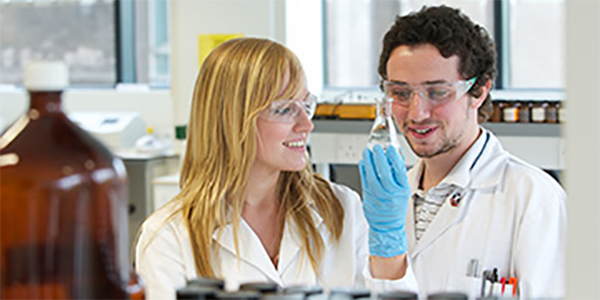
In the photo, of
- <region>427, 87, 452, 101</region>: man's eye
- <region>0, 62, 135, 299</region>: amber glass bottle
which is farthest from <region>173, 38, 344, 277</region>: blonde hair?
<region>0, 62, 135, 299</region>: amber glass bottle

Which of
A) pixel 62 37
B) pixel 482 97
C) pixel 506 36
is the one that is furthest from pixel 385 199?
pixel 62 37

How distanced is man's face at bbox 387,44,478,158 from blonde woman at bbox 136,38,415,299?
0.28 m

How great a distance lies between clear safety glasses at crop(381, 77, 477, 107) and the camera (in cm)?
218

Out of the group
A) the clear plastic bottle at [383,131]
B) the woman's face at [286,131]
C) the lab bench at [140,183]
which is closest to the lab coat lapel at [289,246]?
the woman's face at [286,131]

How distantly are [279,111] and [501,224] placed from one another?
2.05 ft

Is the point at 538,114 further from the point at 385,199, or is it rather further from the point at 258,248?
the point at 258,248

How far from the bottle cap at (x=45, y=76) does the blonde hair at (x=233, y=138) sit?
1155mm

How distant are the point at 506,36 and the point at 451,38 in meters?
2.91

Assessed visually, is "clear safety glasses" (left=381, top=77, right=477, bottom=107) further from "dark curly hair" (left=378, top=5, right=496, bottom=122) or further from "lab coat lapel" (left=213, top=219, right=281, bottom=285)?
"lab coat lapel" (left=213, top=219, right=281, bottom=285)

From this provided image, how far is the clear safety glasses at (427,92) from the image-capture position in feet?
7.14

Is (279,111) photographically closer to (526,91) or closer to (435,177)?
(435,177)

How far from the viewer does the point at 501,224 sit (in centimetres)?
204

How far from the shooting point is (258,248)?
1.92 metres

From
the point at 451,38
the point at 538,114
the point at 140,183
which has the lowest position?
the point at 140,183
